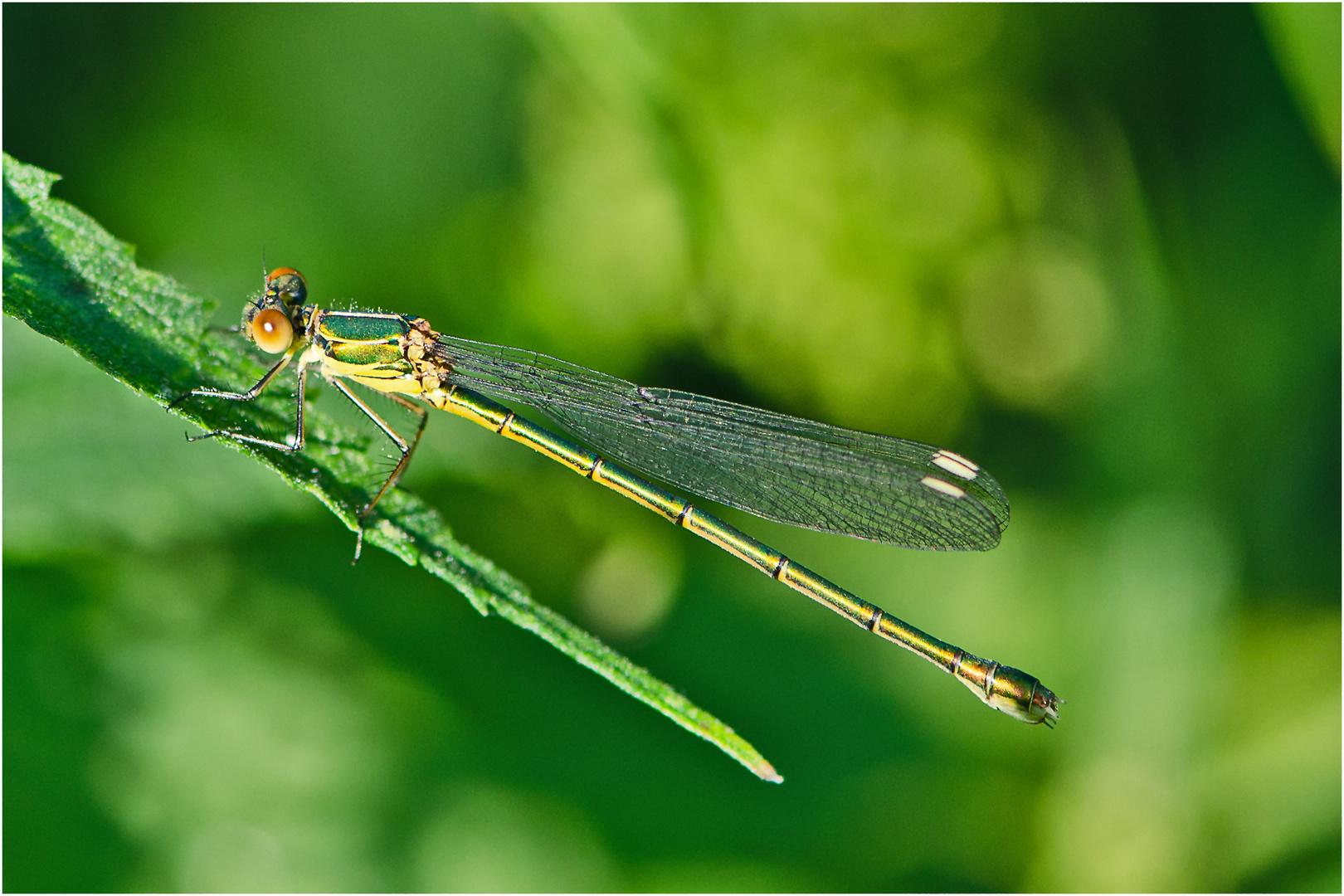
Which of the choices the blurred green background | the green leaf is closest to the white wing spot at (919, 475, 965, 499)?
the blurred green background

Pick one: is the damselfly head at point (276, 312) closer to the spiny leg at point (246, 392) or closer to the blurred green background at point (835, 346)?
the spiny leg at point (246, 392)

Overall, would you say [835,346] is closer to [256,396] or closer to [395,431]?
[395,431]

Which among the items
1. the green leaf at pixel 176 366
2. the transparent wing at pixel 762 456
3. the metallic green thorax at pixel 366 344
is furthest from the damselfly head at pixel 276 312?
the green leaf at pixel 176 366

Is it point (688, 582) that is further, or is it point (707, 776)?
point (688, 582)

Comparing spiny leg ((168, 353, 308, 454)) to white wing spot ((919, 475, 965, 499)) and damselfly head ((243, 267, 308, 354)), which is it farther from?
white wing spot ((919, 475, 965, 499))

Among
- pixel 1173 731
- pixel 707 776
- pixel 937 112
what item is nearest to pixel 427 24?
pixel 937 112

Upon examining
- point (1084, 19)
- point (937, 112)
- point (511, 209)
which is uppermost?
point (1084, 19)

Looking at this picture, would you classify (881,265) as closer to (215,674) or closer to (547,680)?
(547,680)
